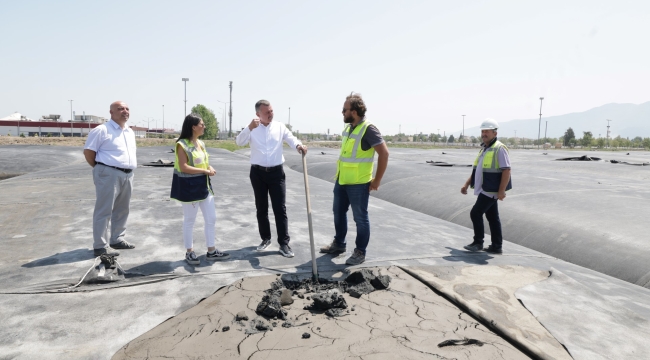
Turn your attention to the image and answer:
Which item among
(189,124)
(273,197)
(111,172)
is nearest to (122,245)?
(111,172)

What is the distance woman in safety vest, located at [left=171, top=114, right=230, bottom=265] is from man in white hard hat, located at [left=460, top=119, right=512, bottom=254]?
319 centimetres

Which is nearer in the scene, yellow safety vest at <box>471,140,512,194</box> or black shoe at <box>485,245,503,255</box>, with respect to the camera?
yellow safety vest at <box>471,140,512,194</box>

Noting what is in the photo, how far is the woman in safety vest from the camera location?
13.1 feet

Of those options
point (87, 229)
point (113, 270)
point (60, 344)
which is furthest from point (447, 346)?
point (87, 229)

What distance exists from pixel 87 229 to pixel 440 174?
910 centimetres

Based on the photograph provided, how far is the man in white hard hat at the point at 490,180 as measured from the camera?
4723mm

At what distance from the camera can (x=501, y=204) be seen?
7391 mm

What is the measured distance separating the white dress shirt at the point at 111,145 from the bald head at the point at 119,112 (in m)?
0.05

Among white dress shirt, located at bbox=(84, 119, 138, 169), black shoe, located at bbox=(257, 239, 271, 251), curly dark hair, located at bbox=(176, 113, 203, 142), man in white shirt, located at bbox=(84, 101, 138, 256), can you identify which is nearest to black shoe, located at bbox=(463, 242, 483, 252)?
black shoe, located at bbox=(257, 239, 271, 251)

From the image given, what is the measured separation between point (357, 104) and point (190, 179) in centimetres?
191

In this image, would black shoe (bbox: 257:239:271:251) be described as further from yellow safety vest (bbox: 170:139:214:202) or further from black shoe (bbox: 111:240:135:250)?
black shoe (bbox: 111:240:135:250)

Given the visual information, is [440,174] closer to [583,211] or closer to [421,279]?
[583,211]

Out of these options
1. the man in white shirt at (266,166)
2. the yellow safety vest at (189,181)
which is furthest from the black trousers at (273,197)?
the yellow safety vest at (189,181)

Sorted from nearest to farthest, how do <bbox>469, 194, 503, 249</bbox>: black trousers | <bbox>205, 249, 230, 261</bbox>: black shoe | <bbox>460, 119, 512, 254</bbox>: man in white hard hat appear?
<bbox>205, 249, 230, 261</bbox>: black shoe, <bbox>460, 119, 512, 254</bbox>: man in white hard hat, <bbox>469, 194, 503, 249</bbox>: black trousers
